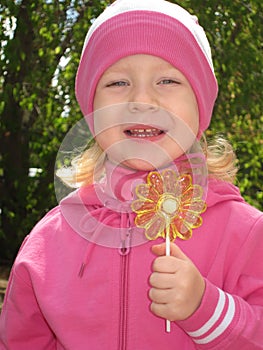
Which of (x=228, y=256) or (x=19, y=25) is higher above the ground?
(x=19, y=25)

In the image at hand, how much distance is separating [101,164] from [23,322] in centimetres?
55

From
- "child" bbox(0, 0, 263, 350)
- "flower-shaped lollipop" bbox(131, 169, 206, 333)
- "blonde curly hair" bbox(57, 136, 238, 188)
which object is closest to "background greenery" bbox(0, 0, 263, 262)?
"blonde curly hair" bbox(57, 136, 238, 188)

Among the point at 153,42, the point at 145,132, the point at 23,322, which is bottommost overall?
the point at 23,322

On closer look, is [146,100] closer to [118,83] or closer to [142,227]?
[118,83]

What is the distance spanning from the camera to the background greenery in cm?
543

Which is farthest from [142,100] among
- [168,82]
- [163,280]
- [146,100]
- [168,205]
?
[163,280]

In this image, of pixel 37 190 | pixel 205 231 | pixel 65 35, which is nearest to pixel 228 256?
pixel 205 231

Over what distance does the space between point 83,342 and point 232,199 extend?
23.6 inches

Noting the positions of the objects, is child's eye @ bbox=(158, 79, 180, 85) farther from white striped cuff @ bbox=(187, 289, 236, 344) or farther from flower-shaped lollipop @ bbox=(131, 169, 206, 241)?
white striped cuff @ bbox=(187, 289, 236, 344)

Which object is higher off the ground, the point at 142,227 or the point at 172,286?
the point at 142,227

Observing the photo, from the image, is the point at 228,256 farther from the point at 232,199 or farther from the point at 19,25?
the point at 19,25

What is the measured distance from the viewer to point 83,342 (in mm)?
2098

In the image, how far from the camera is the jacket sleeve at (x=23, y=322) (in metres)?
2.26

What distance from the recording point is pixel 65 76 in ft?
19.0
